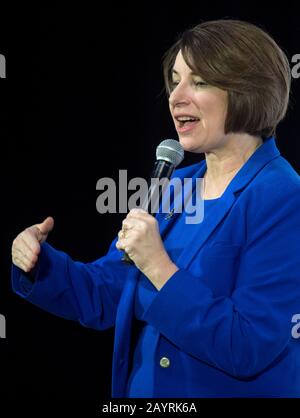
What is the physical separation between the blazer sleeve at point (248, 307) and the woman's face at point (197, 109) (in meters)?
0.24

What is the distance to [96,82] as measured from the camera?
248 cm

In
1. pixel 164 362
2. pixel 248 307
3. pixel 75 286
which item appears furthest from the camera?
pixel 75 286

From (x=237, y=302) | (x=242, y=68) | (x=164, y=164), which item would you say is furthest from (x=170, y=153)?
(x=237, y=302)

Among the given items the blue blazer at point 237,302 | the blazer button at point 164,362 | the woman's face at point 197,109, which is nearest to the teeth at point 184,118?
the woman's face at point 197,109

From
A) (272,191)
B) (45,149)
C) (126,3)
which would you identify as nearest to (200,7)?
(126,3)

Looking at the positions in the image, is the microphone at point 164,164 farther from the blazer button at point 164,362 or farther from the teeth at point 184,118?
the blazer button at point 164,362

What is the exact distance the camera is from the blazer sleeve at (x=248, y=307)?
1153 millimetres

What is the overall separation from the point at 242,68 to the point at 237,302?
1.59ft

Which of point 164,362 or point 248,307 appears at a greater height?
point 248,307

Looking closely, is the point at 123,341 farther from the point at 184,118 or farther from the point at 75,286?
the point at 184,118

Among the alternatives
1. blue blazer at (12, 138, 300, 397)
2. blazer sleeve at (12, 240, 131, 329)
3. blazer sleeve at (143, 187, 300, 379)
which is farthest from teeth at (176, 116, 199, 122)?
blazer sleeve at (12, 240, 131, 329)

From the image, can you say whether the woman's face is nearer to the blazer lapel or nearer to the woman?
the woman

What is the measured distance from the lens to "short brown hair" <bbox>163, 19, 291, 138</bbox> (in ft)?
4.32

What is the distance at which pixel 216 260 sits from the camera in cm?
124
